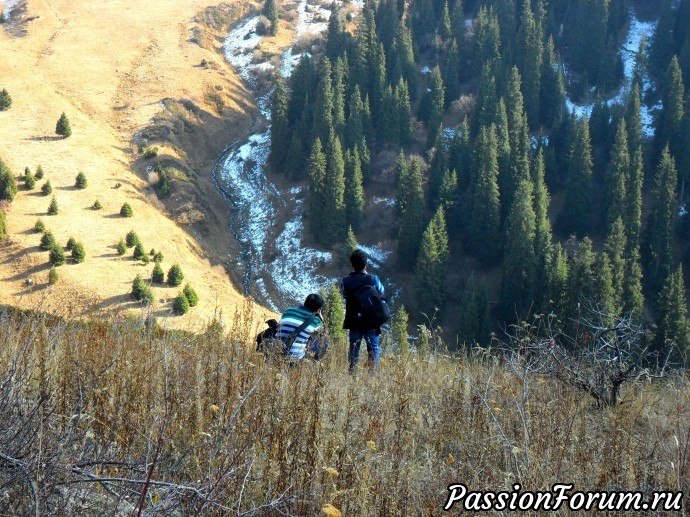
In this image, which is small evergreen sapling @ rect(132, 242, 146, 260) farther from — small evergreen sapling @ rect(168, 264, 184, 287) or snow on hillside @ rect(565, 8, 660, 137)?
snow on hillside @ rect(565, 8, 660, 137)

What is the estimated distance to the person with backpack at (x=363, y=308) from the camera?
738 centimetres

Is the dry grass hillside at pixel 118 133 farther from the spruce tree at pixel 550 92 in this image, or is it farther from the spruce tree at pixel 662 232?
the spruce tree at pixel 550 92

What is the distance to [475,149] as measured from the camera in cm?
5197

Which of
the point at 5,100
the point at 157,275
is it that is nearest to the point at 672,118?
the point at 157,275

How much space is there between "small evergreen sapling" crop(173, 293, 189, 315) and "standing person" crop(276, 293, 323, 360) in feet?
91.6

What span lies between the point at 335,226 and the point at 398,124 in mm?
15729

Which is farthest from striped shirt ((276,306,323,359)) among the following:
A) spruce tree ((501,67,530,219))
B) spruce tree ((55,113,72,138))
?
spruce tree ((55,113,72,138))

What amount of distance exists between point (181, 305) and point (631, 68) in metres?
63.8

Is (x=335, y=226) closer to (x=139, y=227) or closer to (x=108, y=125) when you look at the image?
(x=139, y=227)

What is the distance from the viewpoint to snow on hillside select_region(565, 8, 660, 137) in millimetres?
61037

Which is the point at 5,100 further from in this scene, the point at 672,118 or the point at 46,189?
the point at 672,118

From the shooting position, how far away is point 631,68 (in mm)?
70812

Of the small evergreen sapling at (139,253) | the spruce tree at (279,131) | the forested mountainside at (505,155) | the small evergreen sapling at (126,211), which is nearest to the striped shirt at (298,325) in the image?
the forested mountainside at (505,155)

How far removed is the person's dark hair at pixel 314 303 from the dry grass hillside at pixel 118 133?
63.0 feet
